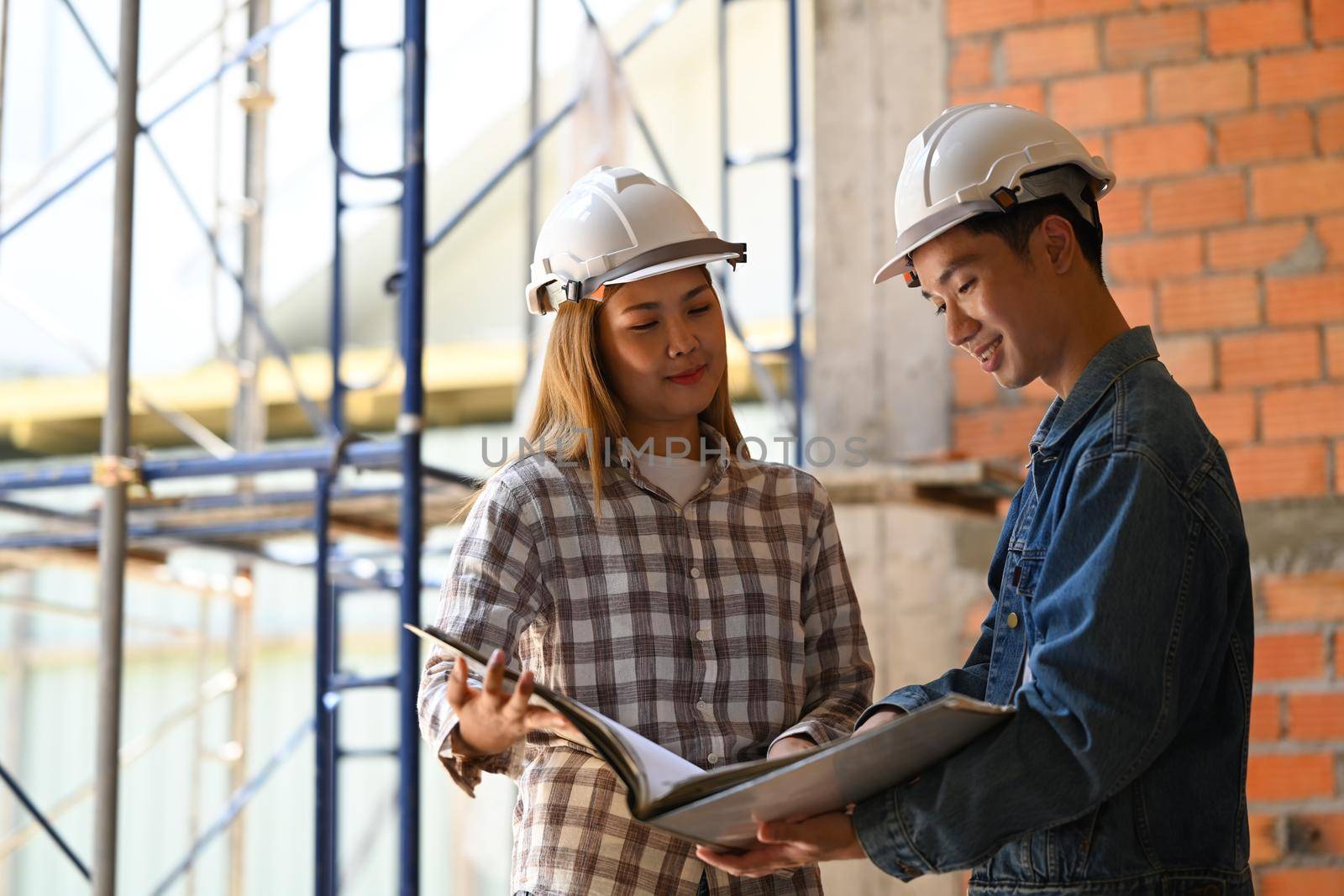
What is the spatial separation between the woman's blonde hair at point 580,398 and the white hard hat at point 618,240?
0.11ft

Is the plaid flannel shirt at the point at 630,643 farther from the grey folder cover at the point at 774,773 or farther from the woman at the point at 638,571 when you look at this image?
the grey folder cover at the point at 774,773

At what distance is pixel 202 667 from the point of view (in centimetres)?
552

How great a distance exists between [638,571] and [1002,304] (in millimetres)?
607

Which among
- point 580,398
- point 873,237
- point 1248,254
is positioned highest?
point 873,237

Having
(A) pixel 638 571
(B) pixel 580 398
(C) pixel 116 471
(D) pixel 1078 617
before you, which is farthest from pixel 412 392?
(D) pixel 1078 617

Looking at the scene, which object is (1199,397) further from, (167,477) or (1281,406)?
(167,477)

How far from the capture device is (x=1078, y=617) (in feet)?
4.76

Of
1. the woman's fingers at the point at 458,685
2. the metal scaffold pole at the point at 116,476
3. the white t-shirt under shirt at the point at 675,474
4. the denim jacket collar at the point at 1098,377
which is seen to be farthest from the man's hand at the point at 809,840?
the metal scaffold pole at the point at 116,476

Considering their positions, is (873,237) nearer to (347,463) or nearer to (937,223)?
(347,463)

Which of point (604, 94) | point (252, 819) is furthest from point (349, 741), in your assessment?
point (604, 94)

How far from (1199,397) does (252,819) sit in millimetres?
6357

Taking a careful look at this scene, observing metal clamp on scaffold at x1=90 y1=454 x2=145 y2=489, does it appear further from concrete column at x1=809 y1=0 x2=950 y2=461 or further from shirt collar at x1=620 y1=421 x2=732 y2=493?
concrete column at x1=809 y1=0 x2=950 y2=461

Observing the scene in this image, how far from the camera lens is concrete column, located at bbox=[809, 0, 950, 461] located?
3965mm

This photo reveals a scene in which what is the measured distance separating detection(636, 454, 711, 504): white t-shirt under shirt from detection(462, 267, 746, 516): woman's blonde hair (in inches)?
2.1
